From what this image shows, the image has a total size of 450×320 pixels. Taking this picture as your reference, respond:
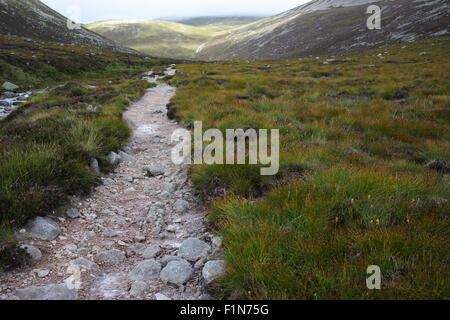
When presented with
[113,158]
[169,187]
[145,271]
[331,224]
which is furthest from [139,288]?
[113,158]

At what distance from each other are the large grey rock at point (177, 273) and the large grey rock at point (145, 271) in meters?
0.11

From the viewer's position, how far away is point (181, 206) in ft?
14.5


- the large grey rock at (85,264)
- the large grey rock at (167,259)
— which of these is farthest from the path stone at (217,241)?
the large grey rock at (85,264)

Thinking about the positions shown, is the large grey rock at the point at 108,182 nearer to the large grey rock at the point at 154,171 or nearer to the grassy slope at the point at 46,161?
the grassy slope at the point at 46,161

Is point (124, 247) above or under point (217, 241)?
under

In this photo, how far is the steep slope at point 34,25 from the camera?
6838 centimetres

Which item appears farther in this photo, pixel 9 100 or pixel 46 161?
pixel 9 100

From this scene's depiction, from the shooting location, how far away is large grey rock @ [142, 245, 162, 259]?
3.31 meters

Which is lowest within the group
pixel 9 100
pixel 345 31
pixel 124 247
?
pixel 124 247

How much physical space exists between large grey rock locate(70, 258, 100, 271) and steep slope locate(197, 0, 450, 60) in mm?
79375

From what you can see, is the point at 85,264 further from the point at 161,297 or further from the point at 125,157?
the point at 125,157

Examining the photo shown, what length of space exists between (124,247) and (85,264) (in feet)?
1.90

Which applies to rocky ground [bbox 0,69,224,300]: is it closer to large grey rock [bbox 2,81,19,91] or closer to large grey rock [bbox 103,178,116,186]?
large grey rock [bbox 103,178,116,186]
